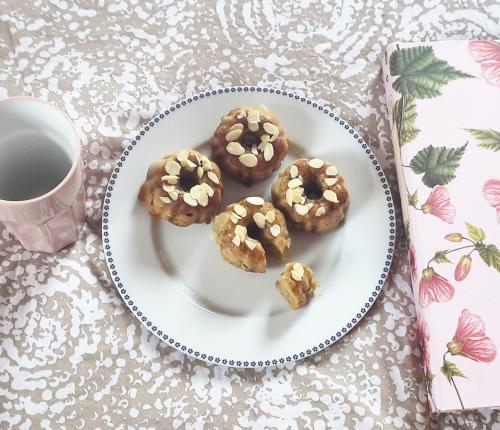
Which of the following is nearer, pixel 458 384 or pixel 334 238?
pixel 458 384

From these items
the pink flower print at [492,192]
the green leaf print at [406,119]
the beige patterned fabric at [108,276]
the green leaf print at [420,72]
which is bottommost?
the beige patterned fabric at [108,276]

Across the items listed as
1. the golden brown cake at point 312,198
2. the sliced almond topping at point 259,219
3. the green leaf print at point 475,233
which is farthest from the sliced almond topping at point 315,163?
the green leaf print at point 475,233

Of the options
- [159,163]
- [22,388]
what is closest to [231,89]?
[159,163]

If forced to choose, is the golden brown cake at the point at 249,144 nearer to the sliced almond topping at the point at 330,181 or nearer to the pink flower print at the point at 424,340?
the sliced almond topping at the point at 330,181

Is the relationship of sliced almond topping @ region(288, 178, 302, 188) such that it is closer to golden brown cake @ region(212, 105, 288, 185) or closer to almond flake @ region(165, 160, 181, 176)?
golden brown cake @ region(212, 105, 288, 185)

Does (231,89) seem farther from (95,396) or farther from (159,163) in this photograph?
(95,396)
